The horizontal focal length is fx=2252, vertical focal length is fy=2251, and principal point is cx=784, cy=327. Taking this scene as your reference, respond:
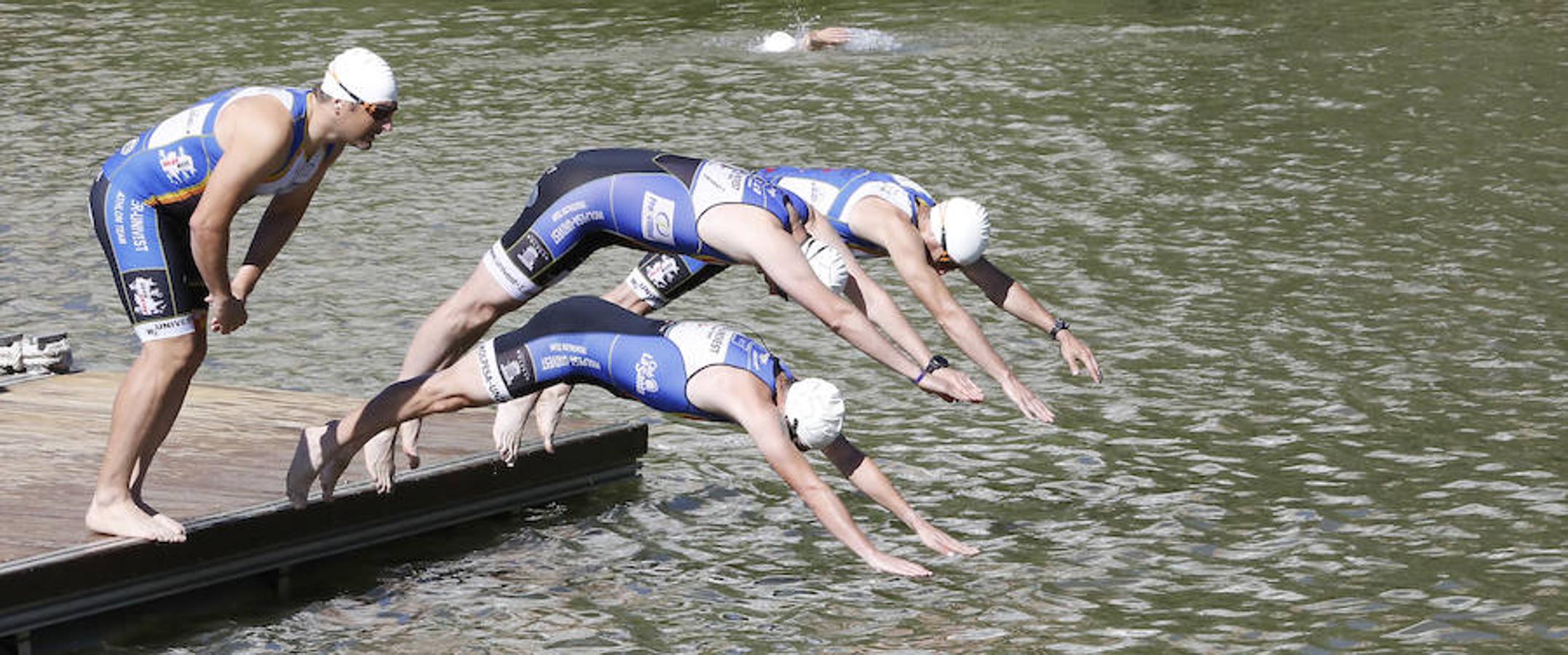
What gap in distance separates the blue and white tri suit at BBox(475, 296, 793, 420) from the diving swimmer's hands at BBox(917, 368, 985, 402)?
684 millimetres

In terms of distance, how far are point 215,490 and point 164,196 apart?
188 centimetres

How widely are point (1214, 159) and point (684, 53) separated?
995cm

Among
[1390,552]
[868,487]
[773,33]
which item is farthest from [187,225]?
[773,33]

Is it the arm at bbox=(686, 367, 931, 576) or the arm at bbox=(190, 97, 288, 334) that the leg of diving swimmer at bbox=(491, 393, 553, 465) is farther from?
the arm at bbox=(190, 97, 288, 334)

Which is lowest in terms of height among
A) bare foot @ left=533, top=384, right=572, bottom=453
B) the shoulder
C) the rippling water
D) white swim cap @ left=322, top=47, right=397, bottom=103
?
the rippling water

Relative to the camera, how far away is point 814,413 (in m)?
9.94

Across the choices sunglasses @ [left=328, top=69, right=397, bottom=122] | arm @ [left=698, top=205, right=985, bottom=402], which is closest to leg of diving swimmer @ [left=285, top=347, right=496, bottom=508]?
sunglasses @ [left=328, top=69, right=397, bottom=122]

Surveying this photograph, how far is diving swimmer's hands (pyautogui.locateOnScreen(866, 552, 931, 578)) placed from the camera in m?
10.0

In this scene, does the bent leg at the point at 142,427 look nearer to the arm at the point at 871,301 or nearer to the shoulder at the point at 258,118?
the shoulder at the point at 258,118

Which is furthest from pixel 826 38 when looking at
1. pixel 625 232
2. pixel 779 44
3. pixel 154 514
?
pixel 154 514

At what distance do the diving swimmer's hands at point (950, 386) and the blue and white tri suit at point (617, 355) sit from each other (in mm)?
684

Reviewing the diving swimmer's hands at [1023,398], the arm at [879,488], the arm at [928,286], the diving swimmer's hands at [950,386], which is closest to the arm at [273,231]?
the arm at [879,488]

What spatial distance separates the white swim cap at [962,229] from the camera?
1195 cm

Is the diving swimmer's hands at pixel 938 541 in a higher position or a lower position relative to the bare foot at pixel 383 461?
lower
